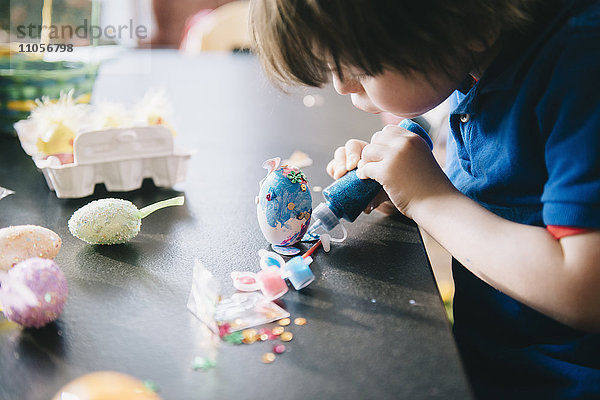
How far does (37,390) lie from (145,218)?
33cm

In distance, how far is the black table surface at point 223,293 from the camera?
42 cm

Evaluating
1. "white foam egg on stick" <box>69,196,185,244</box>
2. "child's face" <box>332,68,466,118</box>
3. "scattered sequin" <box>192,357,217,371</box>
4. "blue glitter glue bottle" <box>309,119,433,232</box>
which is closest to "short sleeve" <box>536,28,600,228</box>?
"child's face" <box>332,68,466,118</box>

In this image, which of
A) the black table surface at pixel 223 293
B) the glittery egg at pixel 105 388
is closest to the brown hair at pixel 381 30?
the black table surface at pixel 223 293

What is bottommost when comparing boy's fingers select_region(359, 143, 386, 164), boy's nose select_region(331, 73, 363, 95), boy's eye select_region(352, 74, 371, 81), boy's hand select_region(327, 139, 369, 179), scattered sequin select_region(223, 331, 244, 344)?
scattered sequin select_region(223, 331, 244, 344)

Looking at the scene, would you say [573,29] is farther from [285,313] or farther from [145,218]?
[145,218]

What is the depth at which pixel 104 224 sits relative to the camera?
61cm

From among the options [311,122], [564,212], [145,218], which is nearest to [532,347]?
[564,212]

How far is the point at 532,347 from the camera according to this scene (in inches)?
26.2

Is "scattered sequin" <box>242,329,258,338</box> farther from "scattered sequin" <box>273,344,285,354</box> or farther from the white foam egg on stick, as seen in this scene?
the white foam egg on stick

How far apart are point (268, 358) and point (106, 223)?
28 cm

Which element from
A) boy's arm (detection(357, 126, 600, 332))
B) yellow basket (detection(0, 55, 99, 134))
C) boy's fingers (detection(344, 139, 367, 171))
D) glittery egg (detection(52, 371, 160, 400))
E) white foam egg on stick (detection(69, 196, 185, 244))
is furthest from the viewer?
yellow basket (detection(0, 55, 99, 134))

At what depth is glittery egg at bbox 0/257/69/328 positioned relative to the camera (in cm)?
47

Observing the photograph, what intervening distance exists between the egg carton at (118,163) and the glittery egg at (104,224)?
0.47 feet

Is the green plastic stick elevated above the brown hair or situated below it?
below
